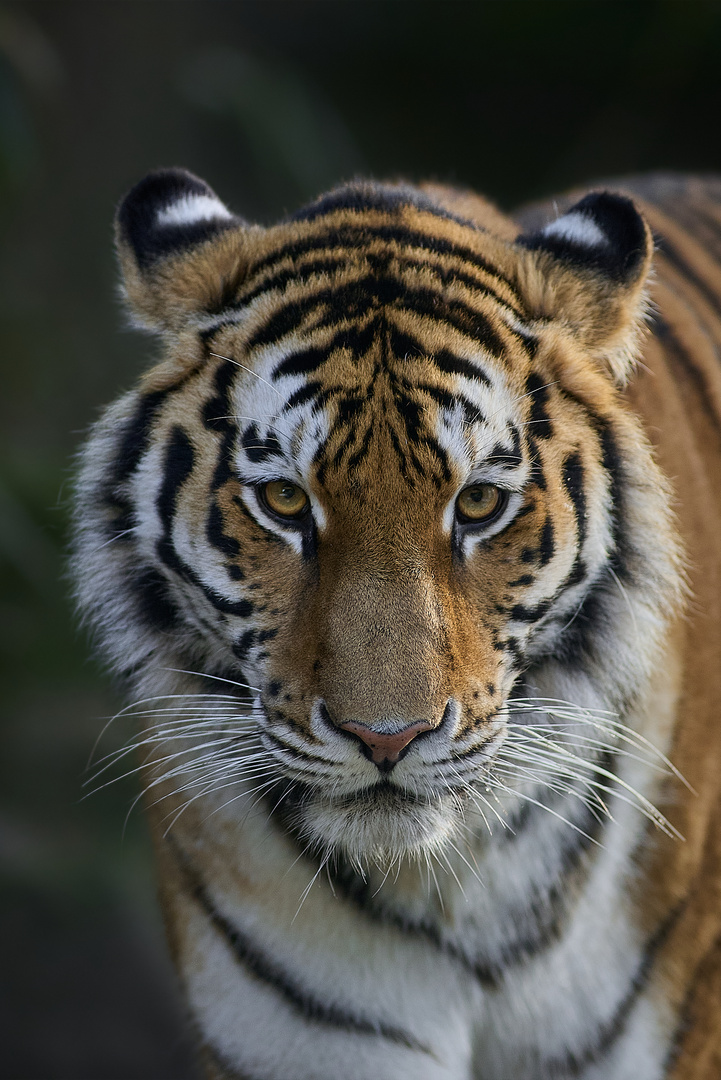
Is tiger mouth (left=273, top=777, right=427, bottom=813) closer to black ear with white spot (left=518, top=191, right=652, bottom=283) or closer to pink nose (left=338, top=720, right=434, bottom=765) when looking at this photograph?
pink nose (left=338, top=720, right=434, bottom=765)

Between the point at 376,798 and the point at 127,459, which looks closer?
the point at 376,798

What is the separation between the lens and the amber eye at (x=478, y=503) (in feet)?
4.43

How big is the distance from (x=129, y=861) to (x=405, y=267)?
2.80 meters

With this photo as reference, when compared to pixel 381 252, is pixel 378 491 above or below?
below

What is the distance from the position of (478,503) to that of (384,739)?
0.32 m

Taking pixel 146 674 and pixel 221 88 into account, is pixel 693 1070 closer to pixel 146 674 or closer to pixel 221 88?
pixel 146 674

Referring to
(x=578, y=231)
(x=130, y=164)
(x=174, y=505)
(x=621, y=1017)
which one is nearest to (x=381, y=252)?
(x=578, y=231)

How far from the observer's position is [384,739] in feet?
4.04

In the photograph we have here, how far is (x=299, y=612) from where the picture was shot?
1.36 meters

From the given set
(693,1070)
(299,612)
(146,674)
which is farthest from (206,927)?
(693,1070)

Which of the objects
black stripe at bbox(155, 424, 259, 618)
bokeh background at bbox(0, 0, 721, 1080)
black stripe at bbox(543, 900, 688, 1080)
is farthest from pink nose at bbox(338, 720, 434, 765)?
bokeh background at bbox(0, 0, 721, 1080)

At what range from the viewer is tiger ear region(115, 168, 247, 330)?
4.98 feet

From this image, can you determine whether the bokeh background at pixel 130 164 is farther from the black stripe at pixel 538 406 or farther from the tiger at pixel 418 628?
the black stripe at pixel 538 406

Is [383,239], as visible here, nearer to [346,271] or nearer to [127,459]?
[346,271]
